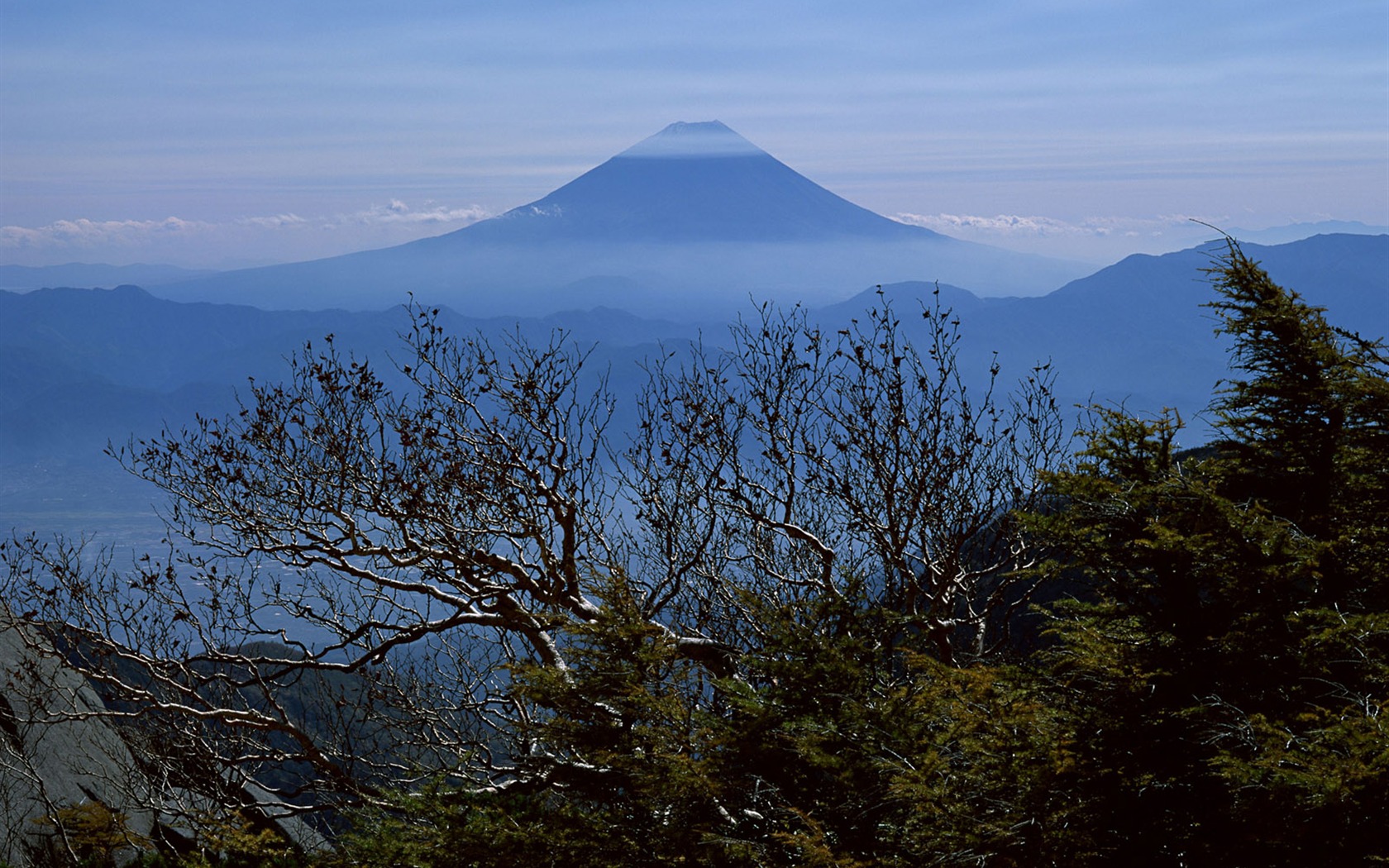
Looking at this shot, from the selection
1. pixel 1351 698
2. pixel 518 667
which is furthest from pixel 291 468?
pixel 1351 698

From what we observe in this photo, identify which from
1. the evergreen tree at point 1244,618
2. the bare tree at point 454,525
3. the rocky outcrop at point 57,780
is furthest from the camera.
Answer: the rocky outcrop at point 57,780

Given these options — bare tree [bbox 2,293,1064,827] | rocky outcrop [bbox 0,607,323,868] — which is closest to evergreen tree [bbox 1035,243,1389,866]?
bare tree [bbox 2,293,1064,827]

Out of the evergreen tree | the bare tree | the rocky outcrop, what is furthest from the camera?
the rocky outcrop

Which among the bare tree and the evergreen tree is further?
the bare tree

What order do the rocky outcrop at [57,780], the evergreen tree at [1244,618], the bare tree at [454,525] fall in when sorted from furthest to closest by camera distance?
the rocky outcrop at [57,780]
the bare tree at [454,525]
the evergreen tree at [1244,618]

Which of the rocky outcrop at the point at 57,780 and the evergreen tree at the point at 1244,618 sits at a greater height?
the evergreen tree at the point at 1244,618

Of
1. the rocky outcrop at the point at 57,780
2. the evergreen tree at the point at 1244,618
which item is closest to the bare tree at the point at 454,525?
the rocky outcrop at the point at 57,780

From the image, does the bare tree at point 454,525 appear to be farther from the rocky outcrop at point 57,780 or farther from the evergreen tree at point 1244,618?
the evergreen tree at point 1244,618

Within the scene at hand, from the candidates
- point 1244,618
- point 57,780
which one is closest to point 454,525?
point 57,780

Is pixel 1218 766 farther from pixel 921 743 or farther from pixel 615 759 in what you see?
pixel 615 759

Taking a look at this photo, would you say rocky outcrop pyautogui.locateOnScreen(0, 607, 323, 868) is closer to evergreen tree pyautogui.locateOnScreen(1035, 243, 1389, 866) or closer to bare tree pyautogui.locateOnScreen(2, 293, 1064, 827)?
bare tree pyautogui.locateOnScreen(2, 293, 1064, 827)

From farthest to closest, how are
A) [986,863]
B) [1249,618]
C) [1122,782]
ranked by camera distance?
[1249,618] < [1122,782] < [986,863]

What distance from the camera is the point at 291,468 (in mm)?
12758

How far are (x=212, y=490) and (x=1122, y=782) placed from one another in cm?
1150
